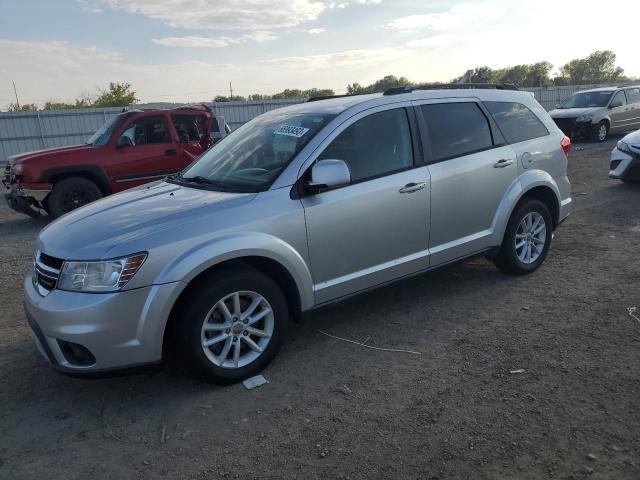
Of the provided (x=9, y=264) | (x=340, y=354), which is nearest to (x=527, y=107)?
(x=340, y=354)

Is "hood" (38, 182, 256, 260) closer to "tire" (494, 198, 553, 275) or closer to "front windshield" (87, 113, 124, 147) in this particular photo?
"tire" (494, 198, 553, 275)

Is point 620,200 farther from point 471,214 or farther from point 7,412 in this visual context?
point 7,412

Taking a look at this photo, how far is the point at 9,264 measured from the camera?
6.56 meters

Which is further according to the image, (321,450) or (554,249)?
(554,249)

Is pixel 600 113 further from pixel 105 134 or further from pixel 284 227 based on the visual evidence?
pixel 284 227

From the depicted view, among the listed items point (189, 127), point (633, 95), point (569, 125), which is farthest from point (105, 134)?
point (633, 95)

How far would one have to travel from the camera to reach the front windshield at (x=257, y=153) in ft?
12.3

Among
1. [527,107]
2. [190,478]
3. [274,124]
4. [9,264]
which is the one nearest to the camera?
[190,478]

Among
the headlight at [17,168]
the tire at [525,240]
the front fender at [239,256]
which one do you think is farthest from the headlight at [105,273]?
the headlight at [17,168]

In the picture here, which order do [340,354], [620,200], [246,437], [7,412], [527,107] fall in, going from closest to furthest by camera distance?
1. [246,437]
2. [7,412]
3. [340,354]
4. [527,107]
5. [620,200]

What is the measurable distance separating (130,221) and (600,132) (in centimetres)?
1642

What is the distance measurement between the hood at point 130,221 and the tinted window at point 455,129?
1.78m

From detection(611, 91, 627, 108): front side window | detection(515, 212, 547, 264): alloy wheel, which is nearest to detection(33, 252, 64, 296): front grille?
detection(515, 212, 547, 264): alloy wheel

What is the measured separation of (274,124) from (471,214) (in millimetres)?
1859
